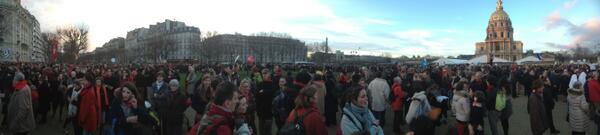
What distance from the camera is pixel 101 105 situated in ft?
25.3

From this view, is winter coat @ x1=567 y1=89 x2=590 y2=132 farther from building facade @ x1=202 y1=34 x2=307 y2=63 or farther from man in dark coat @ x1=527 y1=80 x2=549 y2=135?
building facade @ x1=202 y1=34 x2=307 y2=63

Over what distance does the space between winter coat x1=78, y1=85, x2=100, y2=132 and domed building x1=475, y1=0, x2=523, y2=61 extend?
140 meters

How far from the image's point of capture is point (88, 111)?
23.2 feet

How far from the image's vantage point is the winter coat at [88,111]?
7.07 metres

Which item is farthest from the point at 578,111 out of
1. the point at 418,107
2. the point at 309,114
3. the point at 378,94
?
the point at 309,114

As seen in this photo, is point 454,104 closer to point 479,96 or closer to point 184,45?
point 479,96

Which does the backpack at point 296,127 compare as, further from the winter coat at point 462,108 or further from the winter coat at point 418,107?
the winter coat at point 462,108

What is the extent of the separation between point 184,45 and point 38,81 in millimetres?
117384

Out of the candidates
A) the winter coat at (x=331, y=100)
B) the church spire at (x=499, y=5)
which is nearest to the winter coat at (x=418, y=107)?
the winter coat at (x=331, y=100)

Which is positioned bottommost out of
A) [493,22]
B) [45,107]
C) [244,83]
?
[45,107]

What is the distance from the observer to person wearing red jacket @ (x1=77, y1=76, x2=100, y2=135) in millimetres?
7066

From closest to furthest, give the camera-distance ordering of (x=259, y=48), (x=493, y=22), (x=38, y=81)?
(x=38, y=81)
(x=259, y=48)
(x=493, y=22)

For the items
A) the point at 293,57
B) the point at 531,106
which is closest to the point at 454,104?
the point at 531,106

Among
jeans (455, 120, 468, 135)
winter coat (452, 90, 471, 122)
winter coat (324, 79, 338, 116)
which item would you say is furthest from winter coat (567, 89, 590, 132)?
winter coat (324, 79, 338, 116)
